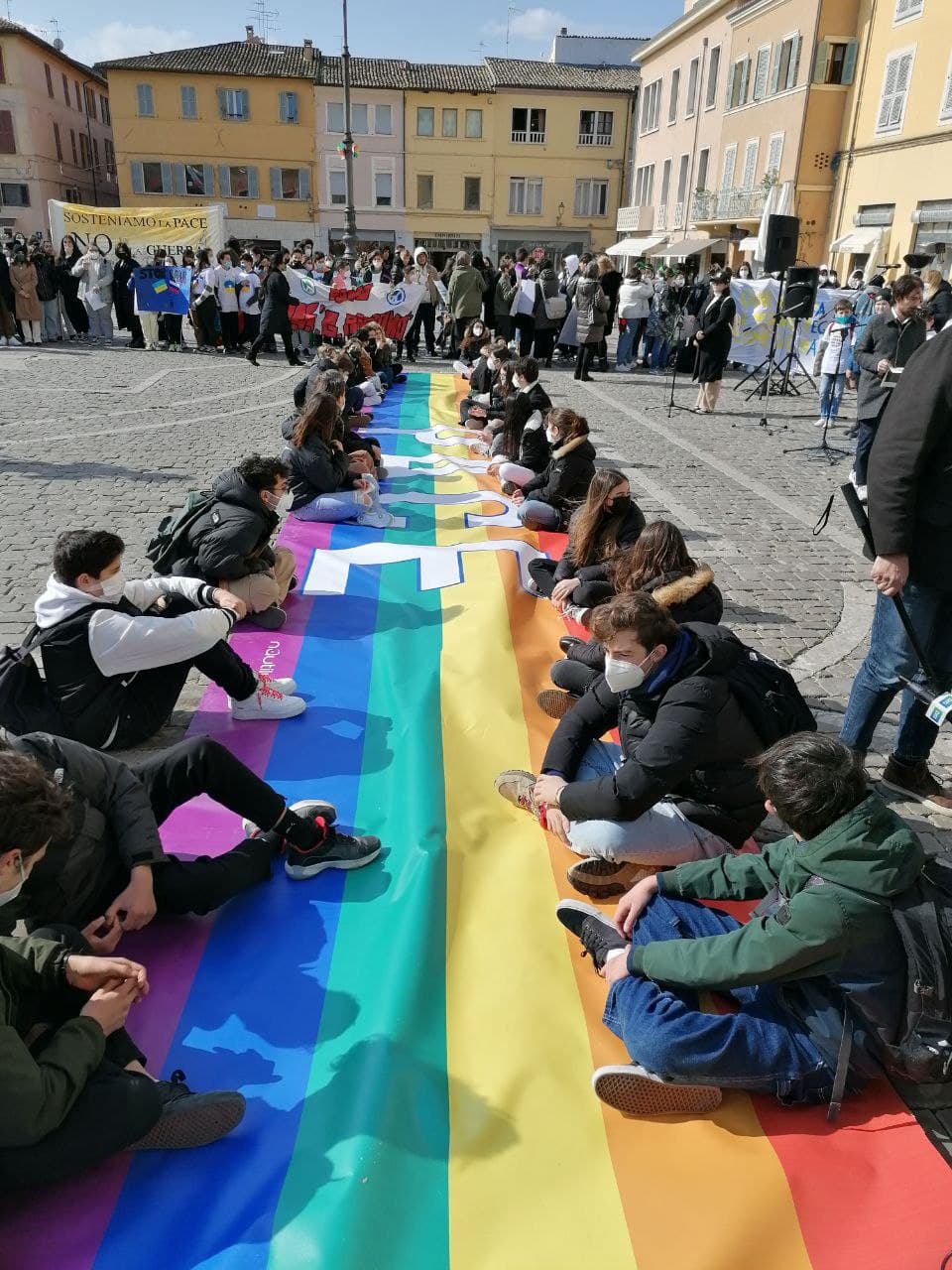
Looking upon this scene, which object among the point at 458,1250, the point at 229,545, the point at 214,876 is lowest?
the point at 458,1250

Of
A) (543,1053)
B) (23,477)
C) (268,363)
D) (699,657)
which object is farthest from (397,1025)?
(268,363)

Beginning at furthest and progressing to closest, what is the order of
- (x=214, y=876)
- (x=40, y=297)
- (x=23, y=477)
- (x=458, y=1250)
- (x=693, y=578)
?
1. (x=40, y=297)
2. (x=23, y=477)
3. (x=693, y=578)
4. (x=214, y=876)
5. (x=458, y=1250)

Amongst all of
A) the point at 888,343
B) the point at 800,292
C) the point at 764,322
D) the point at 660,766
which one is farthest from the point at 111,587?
the point at 764,322

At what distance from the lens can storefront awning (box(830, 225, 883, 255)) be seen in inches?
1026

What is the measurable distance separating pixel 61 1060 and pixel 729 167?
3908 cm

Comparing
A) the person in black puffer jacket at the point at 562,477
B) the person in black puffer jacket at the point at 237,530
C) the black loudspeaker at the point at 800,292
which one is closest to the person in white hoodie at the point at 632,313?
the black loudspeaker at the point at 800,292

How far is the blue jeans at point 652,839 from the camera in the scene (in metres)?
3.38

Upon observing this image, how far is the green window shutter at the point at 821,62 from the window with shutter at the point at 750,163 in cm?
368

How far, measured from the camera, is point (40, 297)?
19.7m

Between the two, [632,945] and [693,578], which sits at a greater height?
[693,578]

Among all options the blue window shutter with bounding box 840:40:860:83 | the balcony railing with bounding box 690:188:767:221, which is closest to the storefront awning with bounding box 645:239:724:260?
the balcony railing with bounding box 690:188:767:221

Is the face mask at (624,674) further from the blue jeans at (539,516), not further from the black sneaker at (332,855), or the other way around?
the blue jeans at (539,516)

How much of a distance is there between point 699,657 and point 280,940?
174cm

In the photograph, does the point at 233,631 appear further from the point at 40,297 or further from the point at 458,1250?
the point at 40,297
